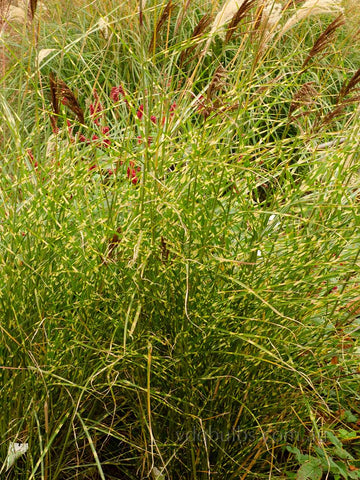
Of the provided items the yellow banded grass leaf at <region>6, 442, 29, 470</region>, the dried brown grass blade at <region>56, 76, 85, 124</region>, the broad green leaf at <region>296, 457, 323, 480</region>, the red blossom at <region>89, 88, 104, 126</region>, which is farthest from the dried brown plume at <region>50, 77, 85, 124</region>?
the broad green leaf at <region>296, 457, 323, 480</region>

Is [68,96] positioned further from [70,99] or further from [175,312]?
[175,312]

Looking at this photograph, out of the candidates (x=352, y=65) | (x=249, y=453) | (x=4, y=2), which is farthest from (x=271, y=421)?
(x=352, y=65)

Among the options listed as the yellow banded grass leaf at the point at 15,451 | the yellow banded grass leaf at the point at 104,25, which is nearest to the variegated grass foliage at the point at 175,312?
the yellow banded grass leaf at the point at 15,451

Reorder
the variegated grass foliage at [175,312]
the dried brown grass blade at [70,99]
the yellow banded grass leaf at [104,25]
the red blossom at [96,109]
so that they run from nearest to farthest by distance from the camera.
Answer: the dried brown grass blade at [70,99] → the variegated grass foliage at [175,312] → the yellow banded grass leaf at [104,25] → the red blossom at [96,109]

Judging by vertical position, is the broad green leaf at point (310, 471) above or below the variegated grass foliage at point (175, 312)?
below

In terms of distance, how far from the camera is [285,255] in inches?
78.6

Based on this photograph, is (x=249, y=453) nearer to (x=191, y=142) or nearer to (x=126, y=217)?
(x=126, y=217)

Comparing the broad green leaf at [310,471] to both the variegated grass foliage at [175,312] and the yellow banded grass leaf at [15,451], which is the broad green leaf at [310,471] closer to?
the variegated grass foliage at [175,312]

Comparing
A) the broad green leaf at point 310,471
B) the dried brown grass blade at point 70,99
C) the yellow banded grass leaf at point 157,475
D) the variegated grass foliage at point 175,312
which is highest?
the dried brown grass blade at point 70,99

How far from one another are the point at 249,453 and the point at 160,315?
531 mm

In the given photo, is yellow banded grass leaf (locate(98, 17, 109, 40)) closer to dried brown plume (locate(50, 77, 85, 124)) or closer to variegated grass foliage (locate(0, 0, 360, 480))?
variegated grass foliage (locate(0, 0, 360, 480))

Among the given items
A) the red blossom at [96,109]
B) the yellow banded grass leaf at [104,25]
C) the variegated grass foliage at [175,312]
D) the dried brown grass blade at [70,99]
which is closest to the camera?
the dried brown grass blade at [70,99]

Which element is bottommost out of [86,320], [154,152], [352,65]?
[352,65]

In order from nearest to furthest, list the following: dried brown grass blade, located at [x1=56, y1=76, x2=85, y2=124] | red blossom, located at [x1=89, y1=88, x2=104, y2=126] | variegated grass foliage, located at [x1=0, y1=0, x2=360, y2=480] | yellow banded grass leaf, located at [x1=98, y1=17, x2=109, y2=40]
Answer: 1. dried brown grass blade, located at [x1=56, y1=76, x2=85, y2=124]
2. variegated grass foliage, located at [x1=0, y1=0, x2=360, y2=480]
3. yellow banded grass leaf, located at [x1=98, y1=17, x2=109, y2=40]
4. red blossom, located at [x1=89, y1=88, x2=104, y2=126]
